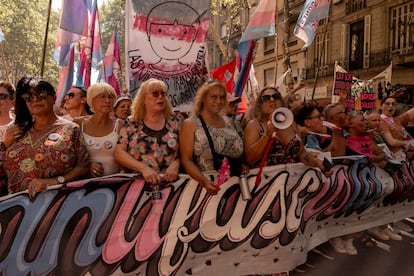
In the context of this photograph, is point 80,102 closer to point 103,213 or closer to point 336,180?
point 103,213

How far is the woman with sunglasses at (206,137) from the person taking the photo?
308 cm

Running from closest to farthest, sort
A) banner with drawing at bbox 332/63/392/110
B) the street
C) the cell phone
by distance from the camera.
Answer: the cell phone → the street → banner with drawing at bbox 332/63/392/110

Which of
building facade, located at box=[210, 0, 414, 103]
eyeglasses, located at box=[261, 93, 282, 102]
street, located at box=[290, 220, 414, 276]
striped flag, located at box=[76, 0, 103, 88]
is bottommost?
street, located at box=[290, 220, 414, 276]

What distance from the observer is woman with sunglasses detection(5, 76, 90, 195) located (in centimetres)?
271

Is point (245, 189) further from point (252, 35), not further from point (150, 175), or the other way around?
point (252, 35)

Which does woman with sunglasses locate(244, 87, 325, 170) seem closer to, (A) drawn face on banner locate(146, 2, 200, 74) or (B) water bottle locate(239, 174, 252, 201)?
(B) water bottle locate(239, 174, 252, 201)

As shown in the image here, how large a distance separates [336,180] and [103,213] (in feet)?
8.01

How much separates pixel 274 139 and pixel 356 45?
20.1 meters

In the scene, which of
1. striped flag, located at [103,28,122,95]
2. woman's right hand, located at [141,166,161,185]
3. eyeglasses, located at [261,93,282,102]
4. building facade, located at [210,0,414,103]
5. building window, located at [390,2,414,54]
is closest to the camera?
woman's right hand, located at [141,166,161,185]

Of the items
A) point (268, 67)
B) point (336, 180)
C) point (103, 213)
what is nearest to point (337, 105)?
point (336, 180)

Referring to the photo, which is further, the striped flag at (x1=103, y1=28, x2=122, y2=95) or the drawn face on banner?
the striped flag at (x1=103, y1=28, x2=122, y2=95)

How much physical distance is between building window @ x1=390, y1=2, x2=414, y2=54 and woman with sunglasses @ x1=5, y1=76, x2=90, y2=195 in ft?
59.6

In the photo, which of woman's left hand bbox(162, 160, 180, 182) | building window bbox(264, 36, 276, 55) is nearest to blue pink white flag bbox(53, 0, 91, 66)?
woman's left hand bbox(162, 160, 180, 182)

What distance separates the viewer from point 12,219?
259cm
